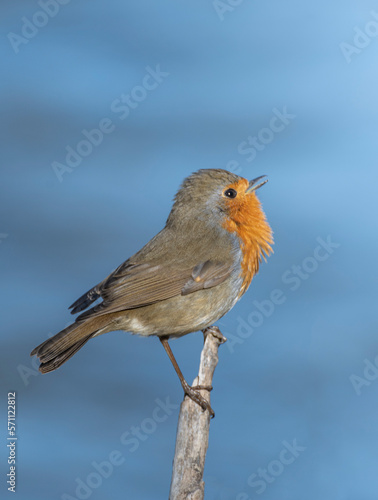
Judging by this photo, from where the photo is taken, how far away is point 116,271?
4.40m

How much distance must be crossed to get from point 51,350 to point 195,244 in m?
1.01

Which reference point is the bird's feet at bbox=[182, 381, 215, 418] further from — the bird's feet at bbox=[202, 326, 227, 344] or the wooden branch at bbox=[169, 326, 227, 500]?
the bird's feet at bbox=[202, 326, 227, 344]

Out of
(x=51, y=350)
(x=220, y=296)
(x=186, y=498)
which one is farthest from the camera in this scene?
(x=220, y=296)

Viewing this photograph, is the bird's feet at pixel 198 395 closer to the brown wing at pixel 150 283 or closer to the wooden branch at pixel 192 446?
the wooden branch at pixel 192 446

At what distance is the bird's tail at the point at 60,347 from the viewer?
4.08 meters

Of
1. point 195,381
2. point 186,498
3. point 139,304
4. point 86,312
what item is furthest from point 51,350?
point 186,498

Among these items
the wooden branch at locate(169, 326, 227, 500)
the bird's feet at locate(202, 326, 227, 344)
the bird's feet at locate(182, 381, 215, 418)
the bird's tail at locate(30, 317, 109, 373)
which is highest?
the bird's feet at locate(202, 326, 227, 344)

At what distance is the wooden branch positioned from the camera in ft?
11.5

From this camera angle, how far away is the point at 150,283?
4.27m

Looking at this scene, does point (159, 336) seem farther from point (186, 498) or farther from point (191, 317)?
point (186, 498)

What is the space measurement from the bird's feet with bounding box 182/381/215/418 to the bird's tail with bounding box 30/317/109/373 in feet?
2.06

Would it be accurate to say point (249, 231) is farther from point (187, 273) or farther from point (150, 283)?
point (150, 283)

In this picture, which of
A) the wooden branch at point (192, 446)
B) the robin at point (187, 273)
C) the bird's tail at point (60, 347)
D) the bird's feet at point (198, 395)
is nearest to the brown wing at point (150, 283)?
the robin at point (187, 273)

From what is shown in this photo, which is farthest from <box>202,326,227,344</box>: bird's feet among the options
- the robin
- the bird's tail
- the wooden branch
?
the bird's tail
